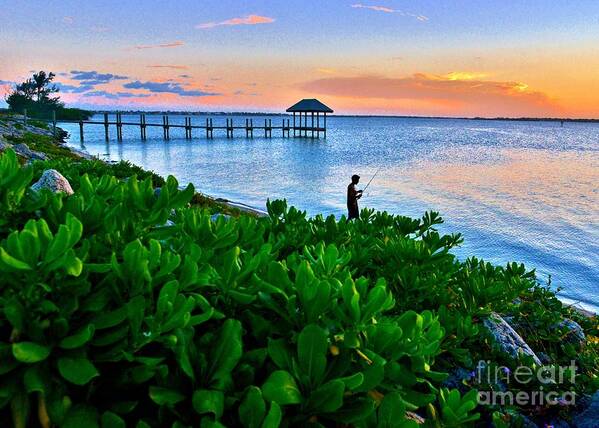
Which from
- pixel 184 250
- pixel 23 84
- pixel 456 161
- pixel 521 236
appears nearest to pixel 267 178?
pixel 521 236

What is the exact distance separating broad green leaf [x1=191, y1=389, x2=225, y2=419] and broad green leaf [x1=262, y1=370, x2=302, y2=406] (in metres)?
0.12

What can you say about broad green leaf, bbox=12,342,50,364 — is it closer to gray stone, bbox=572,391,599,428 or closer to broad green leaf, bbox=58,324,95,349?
broad green leaf, bbox=58,324,95,349

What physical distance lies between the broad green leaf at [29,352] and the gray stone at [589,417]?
305 cm

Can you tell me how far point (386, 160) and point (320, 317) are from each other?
4869 cm

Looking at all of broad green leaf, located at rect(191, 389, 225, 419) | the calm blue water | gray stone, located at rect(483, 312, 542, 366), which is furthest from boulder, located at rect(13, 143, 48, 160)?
broad green leaf, located at rect(191, 389, 225, 419)

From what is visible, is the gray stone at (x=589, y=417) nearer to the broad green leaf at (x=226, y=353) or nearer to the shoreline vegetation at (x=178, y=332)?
the shoreline vegetation at (x=178, y=332)

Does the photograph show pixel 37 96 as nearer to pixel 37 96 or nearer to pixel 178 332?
pixel 37 96

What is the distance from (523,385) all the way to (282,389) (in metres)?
2.39

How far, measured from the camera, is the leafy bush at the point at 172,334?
1.09 m

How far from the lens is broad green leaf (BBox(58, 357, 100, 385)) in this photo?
1030 mm

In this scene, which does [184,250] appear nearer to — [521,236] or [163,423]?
[163,423]

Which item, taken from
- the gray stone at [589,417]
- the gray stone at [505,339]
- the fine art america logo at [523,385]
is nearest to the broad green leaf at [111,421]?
the fine art america logo at [523,385]

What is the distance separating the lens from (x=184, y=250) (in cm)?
170

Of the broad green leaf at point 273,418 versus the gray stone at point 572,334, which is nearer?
the broad green leaf at point 273,418
